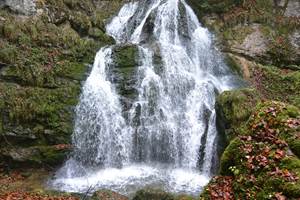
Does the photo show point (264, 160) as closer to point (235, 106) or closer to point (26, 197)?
point (26, 197)

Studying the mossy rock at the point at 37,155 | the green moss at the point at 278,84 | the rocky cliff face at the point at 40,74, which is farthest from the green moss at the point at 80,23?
the green moss at the point at 278,84

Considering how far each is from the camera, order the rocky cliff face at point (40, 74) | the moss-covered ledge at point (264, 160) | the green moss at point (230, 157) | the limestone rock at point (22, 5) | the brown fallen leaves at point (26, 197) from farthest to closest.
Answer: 1. the limestone rock at point (22, 5)
2. the rocky cliff face at point (40, 74)
3. the brown fallen leaves at point (26, 197)
4. the green moss at point (230, 157)
5. the moss-covered ledge at point (264, 160)

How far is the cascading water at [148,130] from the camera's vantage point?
13.2 metres

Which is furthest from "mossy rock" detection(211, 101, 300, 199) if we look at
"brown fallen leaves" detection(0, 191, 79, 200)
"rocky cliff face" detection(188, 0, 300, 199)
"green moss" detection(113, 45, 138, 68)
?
"green moss" detection(113, 45, 138, 68)

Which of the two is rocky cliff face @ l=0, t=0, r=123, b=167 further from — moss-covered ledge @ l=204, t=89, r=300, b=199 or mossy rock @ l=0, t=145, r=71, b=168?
moss-covered ledge @ l=204, t=89, r=300, b=199

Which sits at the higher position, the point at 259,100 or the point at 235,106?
the point at 259,100

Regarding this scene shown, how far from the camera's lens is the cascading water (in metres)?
13.2

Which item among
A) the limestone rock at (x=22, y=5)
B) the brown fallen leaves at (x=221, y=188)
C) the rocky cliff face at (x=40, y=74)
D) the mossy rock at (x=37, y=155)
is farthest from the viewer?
the limestone rock at (x=22, y=5)

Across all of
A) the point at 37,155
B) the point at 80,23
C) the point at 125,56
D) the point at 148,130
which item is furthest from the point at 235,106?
the point at 80,23

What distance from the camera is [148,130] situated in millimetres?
14500

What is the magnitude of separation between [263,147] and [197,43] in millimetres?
14091

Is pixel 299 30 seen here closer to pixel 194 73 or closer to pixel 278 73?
pixel 278 73

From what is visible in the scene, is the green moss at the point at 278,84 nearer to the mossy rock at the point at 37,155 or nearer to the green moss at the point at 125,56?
the green moss at the point at 125,56

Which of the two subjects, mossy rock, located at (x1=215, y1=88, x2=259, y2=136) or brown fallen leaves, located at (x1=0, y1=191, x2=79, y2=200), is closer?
brown fallen leaves, located at (x1=0, y1=191, x2=79, y2=200)
